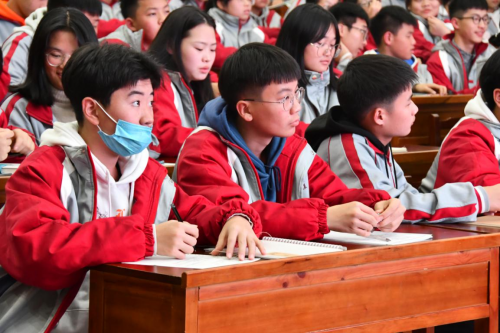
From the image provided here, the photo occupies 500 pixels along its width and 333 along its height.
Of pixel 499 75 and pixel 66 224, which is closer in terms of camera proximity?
pixel 66 224

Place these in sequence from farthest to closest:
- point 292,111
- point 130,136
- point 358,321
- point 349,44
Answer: point 349,44 < point 292,111 < point 130,136 < point 358,321

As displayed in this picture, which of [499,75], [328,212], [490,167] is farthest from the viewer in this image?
[499,75]

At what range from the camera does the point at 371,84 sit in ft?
8.73

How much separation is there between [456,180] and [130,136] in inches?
50.1

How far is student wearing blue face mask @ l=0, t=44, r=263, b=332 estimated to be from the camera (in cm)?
168

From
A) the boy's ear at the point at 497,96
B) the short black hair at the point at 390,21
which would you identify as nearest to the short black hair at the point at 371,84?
the boy's ear at the point at 497,96

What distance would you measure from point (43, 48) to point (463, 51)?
12.7ft

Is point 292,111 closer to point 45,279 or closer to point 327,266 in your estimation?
point 327,266

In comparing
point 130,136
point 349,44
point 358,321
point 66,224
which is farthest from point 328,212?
point 349,44

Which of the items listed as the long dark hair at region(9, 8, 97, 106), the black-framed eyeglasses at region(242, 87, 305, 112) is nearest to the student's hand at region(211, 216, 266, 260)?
the black-framed eyeglasses at region(242, 87, 305, 112)

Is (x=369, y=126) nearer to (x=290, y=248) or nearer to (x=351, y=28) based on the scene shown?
(x=290, y=248)

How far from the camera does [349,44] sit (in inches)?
217

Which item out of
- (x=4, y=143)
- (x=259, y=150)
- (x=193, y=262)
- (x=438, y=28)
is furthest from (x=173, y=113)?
(x=438, y=28)

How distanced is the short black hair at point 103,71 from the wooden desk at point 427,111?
2514mm
